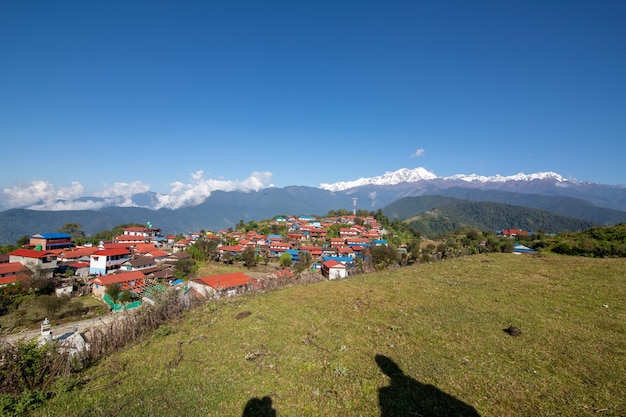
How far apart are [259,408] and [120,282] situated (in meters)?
47.3

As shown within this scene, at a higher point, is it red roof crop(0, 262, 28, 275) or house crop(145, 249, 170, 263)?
red roof crop(0, 262, 28, 275)

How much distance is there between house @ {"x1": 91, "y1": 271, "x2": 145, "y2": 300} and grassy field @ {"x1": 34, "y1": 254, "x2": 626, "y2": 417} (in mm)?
36713

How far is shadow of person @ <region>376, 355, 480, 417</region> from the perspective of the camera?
6.27 metres

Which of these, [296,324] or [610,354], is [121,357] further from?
[610,354]

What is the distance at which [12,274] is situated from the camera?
4722cm

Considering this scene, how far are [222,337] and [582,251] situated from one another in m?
29.0

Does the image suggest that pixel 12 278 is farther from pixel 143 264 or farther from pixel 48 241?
pixel 48 241

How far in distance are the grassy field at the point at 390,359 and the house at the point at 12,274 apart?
51.9 meters

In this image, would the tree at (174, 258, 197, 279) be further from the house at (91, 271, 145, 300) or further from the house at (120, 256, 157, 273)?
the house at (120, 256, 157, 273)

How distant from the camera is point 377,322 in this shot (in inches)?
454

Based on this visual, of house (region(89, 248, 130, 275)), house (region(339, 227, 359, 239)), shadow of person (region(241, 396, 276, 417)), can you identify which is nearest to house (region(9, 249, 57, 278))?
→ house (region(89, 248, 130, 275))

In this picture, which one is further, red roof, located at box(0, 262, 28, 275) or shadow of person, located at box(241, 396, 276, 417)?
red roof, located at box(0, 262, 28, 275)

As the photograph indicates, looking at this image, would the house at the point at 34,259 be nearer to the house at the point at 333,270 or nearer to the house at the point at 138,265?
the house at the point at 138,265

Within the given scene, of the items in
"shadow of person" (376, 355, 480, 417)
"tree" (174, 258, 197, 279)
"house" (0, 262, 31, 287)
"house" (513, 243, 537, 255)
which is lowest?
"tree" (174, 258, 197, 279)
